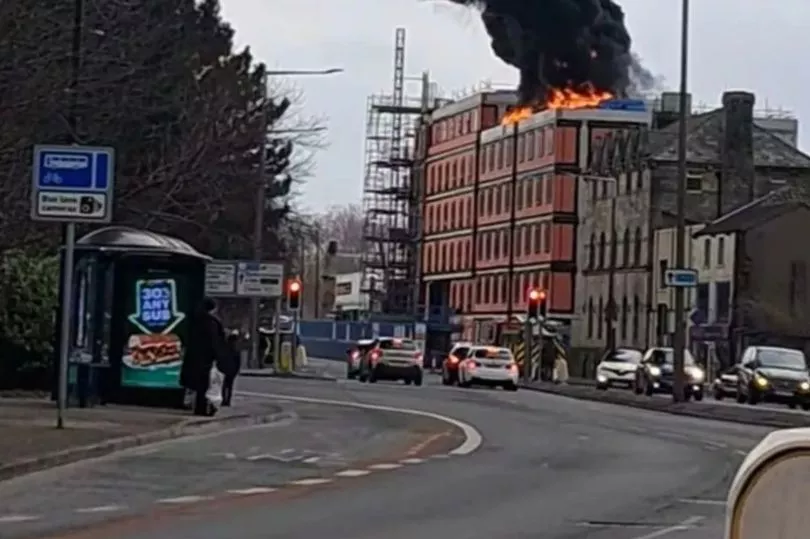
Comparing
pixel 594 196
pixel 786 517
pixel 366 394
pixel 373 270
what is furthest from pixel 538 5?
pixel 786 517

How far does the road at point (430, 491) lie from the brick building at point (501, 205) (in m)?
79.4

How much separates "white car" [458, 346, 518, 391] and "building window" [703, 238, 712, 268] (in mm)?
25524

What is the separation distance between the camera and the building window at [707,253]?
87812 mm

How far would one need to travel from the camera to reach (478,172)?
127 meters

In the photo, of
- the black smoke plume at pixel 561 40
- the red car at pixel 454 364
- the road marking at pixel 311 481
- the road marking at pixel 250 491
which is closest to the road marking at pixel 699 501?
the road marking at pixel 311 481

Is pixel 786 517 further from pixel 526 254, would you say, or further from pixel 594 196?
pixel 526 254

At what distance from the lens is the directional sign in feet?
174

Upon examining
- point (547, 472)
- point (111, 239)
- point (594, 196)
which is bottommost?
point (547, 472)

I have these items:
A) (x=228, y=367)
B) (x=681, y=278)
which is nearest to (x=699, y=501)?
(x=228, y=367)

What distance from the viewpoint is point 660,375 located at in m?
58.3

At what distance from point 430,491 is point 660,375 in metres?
39.8

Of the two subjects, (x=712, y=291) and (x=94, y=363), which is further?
(x=712, y=291)

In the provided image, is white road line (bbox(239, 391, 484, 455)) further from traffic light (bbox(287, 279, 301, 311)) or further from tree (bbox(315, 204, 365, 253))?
tree (bbox(315, 204, 365, 253))

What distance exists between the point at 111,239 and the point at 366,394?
61.3 feet
